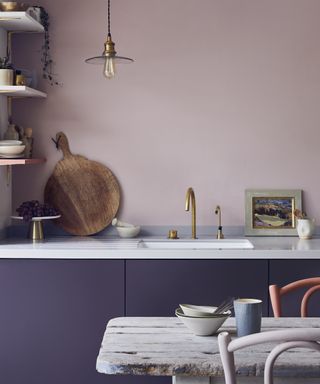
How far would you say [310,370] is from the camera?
2.09 metres

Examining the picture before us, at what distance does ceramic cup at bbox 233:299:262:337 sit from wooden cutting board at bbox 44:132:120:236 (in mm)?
2084

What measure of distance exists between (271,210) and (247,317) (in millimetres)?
2102

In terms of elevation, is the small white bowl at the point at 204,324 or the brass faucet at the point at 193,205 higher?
the brass faucet at the point at 193,205

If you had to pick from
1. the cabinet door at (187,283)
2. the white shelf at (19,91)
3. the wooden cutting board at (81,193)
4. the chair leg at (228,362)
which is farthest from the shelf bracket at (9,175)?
the chair leg at (228,362)

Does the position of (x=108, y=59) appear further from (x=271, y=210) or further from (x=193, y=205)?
(x=271, y=210)

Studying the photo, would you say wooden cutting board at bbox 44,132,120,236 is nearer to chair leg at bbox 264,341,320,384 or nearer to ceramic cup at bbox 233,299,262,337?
ceramic cup at bbox 233,299,262,337

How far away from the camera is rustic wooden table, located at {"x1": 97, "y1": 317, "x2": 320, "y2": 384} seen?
6.89 feet

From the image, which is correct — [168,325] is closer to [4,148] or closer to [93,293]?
[93,293]

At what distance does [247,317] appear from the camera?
237 cm

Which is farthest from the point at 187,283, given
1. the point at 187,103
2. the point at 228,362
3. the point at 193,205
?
the point at 228,362

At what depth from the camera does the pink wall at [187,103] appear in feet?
14.3

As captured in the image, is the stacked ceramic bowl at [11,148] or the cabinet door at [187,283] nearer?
the cabinet door at [187,283]

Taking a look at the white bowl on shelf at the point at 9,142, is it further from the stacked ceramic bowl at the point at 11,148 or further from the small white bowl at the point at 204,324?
the small white bowl at the point at 204,324

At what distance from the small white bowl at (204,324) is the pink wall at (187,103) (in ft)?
6.59
